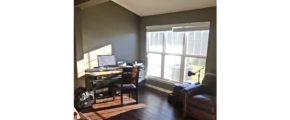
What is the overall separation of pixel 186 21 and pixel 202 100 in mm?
1933

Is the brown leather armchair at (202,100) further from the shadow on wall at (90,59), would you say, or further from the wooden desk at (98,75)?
the shadow on wall at (90,59)

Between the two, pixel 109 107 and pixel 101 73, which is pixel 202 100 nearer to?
pixel 109 107

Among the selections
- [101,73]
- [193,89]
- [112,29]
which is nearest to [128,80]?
A: [101,73]

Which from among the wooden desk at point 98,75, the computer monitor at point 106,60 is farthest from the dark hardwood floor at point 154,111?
the computer monitor at point 106,60

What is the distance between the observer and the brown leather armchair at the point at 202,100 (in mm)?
3494

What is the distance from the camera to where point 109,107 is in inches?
172

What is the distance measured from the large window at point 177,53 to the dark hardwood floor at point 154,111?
732 millimetres
